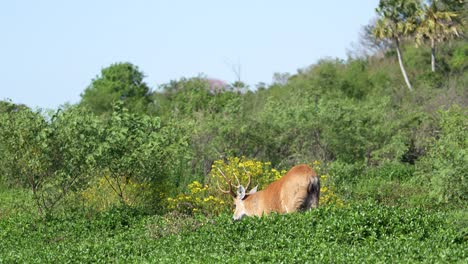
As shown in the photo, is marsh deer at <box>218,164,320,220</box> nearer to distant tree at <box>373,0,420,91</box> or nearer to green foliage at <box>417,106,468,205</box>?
green foliage at <box>417,106,468,205</box>

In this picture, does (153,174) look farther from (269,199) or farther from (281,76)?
(281,76)

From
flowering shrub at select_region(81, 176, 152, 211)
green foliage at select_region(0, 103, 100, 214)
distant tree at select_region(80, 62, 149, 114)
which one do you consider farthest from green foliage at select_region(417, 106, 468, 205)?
distant tree at select_region(80, 62, 149, 114)

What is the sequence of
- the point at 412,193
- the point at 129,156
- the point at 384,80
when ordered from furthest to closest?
the point at 384,80
the point at 412,193
the point at 129,156

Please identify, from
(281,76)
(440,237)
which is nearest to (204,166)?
(440,237)

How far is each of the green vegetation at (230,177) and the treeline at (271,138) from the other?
0.05 m

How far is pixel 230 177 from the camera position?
2050 cm

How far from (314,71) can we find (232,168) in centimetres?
2867

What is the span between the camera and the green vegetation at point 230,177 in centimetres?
1380

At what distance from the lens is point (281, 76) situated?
55031 millimetres

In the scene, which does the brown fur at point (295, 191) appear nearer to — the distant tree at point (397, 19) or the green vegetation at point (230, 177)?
the green vegetation at point (230, 177)

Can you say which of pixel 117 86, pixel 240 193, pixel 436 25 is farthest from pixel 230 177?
pixel 117 86

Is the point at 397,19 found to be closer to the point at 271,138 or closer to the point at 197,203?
the point at 271,138

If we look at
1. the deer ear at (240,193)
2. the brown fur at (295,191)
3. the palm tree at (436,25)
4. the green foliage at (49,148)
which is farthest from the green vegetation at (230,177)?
the palm tree at (436,25)

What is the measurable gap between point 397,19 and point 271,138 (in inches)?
733
